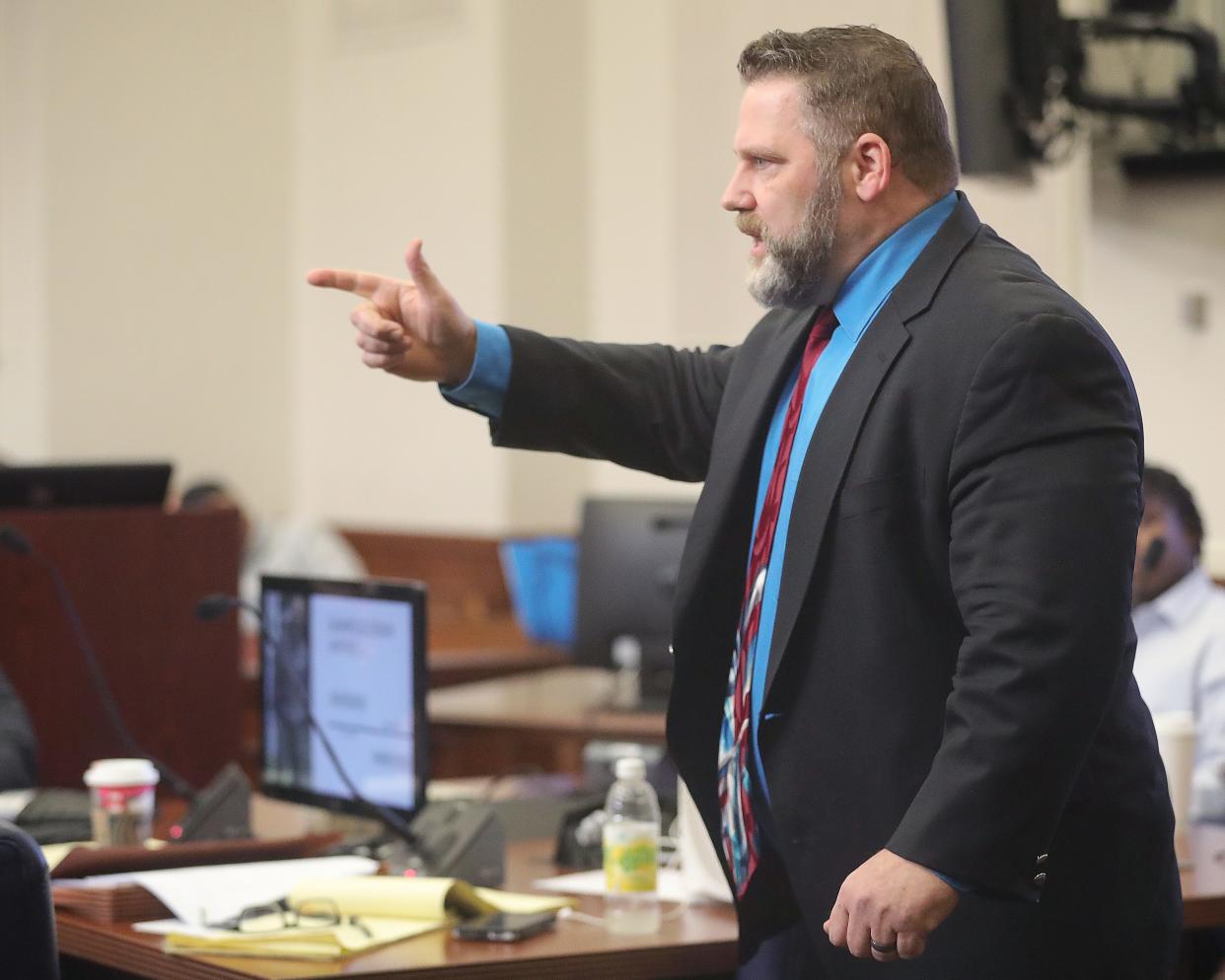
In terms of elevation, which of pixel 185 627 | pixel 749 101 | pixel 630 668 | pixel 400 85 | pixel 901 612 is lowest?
pixel 630 668

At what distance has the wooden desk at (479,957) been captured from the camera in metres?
1.83

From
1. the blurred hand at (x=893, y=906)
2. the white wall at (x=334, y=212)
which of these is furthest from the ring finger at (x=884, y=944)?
the white wall at (x=334, y=212)

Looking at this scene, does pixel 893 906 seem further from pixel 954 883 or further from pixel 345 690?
pixel 345 690

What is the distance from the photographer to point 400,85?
6.79 m

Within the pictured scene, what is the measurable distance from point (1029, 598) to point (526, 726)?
2504 millimetres

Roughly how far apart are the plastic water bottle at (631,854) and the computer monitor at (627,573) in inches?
66.3

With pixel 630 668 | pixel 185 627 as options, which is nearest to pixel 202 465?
pixel 630 668

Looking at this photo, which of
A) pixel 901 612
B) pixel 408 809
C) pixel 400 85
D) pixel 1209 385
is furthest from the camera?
pixel 400 85

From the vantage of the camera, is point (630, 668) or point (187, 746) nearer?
point (187, 746)

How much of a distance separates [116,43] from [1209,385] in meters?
4.57

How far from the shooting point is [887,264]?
168 cm

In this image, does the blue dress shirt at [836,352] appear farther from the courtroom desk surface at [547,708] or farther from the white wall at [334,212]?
the white wall at [334,212]

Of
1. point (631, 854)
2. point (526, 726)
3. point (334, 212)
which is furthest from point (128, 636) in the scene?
point (334, 212)

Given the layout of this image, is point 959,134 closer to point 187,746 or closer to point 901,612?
point 187,746
